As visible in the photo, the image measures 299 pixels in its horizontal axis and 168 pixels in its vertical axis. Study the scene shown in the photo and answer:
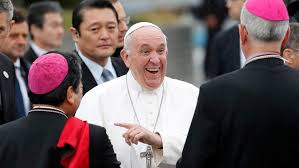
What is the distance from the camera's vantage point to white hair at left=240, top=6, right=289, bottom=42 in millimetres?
5914

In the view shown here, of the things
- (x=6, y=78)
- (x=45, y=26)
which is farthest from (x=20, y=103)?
(x=45, y=26)

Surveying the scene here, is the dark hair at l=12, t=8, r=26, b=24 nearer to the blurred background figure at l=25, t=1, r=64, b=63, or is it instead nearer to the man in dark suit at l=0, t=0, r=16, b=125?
the blurred background figure at l=25, t=1, r=64, b=63

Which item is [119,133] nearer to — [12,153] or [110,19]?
[12,153]

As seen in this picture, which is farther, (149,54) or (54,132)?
(149,54)

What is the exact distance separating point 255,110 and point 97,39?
3.23 m

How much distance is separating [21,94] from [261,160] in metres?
4.58

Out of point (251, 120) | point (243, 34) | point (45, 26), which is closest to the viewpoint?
point (251, 120)

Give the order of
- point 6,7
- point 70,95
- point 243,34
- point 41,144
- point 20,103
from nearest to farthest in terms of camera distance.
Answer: point 243,34, point 41,144, point 70,95, point 6,7, point 20,103

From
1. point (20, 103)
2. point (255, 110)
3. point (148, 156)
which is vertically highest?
point (255, 110)

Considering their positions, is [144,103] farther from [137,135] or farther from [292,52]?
[292,52]

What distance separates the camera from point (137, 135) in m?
6.55

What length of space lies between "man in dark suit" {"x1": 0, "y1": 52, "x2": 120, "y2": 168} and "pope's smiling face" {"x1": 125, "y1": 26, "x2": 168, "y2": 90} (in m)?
1.05

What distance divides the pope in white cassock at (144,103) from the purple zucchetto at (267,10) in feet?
4.33

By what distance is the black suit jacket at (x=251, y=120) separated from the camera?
588 cm
